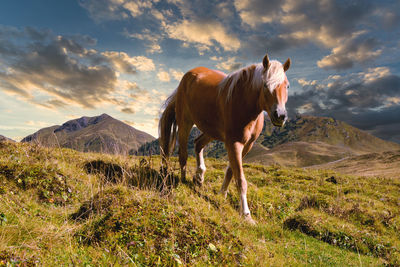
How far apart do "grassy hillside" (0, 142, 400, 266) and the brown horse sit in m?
1.18

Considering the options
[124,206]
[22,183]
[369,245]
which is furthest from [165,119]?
[369,245]

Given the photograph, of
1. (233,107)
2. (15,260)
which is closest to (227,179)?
(233,107)

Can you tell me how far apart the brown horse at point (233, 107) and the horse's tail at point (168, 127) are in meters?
0.69

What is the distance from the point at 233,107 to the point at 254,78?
2.83 ft

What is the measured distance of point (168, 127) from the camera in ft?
29.8

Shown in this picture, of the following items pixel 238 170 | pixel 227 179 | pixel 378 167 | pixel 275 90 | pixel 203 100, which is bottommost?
pixel 378 167

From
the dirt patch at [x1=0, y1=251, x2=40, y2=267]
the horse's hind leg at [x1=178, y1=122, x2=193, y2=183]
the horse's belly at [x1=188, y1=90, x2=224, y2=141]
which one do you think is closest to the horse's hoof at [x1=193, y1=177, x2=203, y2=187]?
the horse's hind leg at [x1=178, y1=122, x2=193, y2=183]

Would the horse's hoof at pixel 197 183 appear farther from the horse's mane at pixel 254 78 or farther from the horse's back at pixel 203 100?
the horse's mane at pixel 254 78

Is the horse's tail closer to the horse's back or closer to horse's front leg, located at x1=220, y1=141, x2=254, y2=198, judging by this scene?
the horse's back

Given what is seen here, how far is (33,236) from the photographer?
2.99 metres

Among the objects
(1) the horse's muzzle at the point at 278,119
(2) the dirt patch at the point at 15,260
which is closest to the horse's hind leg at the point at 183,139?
(1) the horse's muzzle at the point at 278,119

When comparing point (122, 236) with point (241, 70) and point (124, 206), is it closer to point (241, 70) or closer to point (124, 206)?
point (124, 206)

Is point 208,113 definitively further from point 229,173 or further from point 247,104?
point 229,173

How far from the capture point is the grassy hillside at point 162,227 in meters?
2.77
